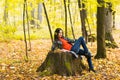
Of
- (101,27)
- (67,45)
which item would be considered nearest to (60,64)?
(67,45)

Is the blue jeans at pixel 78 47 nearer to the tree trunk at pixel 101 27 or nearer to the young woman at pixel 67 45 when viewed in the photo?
the young woman at pixel 67 45

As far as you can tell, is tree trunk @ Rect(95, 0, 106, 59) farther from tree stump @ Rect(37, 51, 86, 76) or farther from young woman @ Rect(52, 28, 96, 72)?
tree stump @ Rect(37, 51, 86, 76)

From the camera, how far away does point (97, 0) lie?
11.0 m

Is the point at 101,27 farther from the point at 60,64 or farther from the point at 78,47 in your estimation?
the point at 60,64

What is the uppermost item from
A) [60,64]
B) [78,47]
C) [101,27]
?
[101,27]

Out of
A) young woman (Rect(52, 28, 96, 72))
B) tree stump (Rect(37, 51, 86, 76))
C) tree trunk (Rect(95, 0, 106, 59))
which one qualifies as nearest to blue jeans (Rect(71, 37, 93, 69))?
young woman (Rect(52, 28, 96, 72))

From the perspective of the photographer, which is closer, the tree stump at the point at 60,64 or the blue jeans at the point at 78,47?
the tree stump at the point at 60,64

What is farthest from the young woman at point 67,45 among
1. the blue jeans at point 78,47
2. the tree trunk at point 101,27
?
the tree trunk at point 101,27

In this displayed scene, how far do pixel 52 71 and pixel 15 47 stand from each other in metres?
7.74

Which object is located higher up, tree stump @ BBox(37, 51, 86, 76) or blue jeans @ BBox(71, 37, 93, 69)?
blue jeans @ BBox(71, 37, 93, 69)

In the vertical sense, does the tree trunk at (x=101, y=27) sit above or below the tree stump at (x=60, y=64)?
above

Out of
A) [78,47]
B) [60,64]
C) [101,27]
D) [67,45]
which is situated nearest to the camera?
[60,64]

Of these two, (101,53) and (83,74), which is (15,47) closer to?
(101,53)

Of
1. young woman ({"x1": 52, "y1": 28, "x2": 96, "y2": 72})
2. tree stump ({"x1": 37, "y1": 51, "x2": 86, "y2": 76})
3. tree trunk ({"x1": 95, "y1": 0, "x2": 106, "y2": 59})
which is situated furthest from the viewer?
tree trunk ({"x1": 95, "y1": 0, "x2": 106, "y2": 59})
